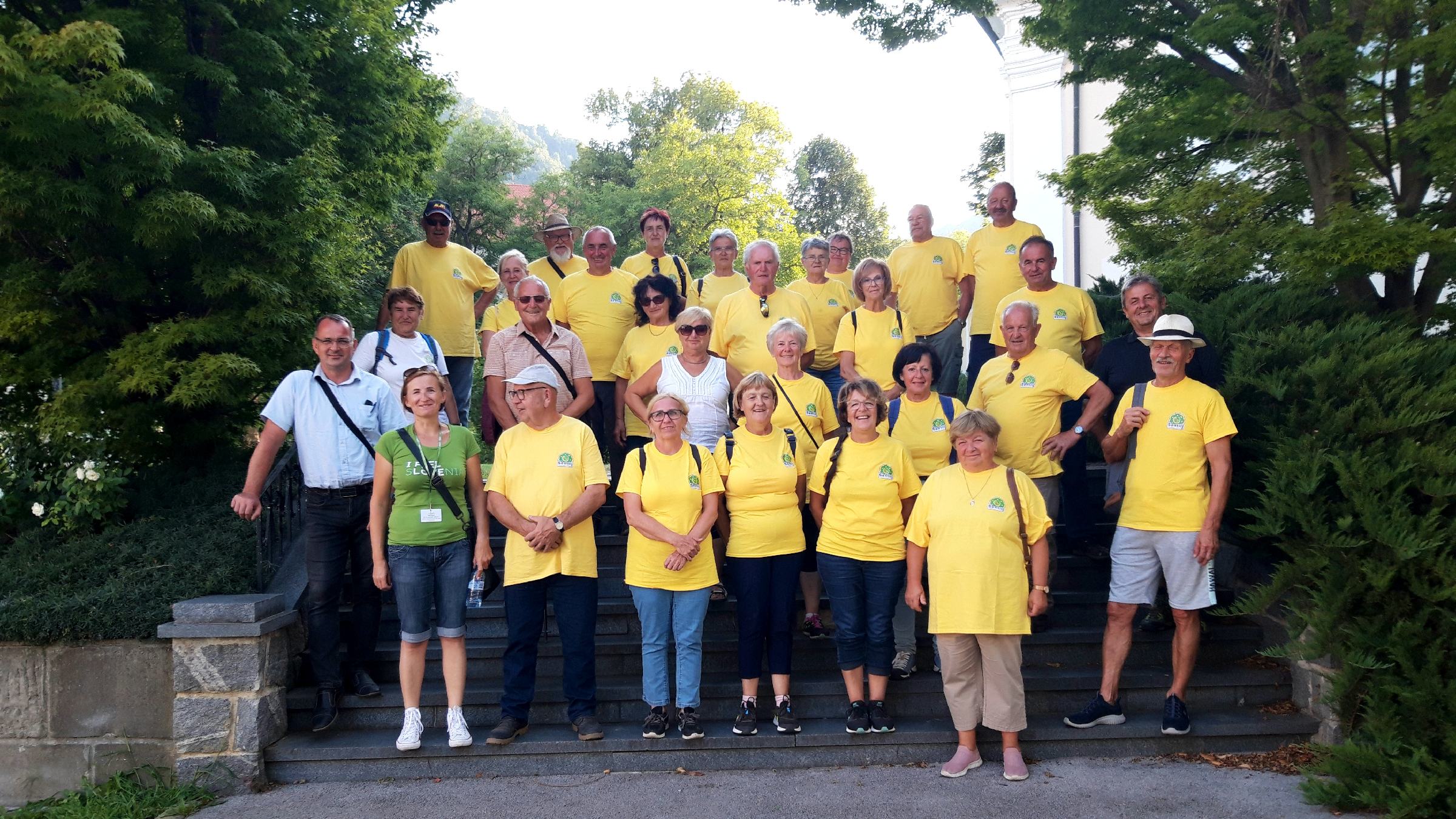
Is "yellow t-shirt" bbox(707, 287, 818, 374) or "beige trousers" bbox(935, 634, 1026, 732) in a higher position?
"yellow t-shirt" bbox(707, 287, 818, 374)

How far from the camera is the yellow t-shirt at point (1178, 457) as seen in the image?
4980 millimetres

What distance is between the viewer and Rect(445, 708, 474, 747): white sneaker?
4992 mm

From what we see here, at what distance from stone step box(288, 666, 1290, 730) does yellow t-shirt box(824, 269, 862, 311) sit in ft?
9.44

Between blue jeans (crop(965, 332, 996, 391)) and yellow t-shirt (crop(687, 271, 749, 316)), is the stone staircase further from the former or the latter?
yellow t-shirt (crop(687, 271, 749, 316))

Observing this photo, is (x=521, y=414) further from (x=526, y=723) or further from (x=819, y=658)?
(x=819, y=658)

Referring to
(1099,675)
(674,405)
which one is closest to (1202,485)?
(1099,675)

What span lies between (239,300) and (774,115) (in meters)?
40.1

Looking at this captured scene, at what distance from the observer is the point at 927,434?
5.39m

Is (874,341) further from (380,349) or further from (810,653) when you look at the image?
(380,349)

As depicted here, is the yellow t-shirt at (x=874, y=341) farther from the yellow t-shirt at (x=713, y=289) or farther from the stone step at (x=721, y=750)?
the stone step at (x=721, y=750)

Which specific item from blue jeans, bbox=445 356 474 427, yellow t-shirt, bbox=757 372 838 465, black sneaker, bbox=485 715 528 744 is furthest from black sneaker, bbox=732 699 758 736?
blue jeans, bbox=445 356 474 427

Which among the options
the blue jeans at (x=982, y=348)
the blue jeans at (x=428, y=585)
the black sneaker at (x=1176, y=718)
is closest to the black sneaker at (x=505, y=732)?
the blue jeans at (x=428, y=585)

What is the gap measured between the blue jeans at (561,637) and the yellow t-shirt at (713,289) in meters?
2.75

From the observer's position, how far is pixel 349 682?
17.9 ft
